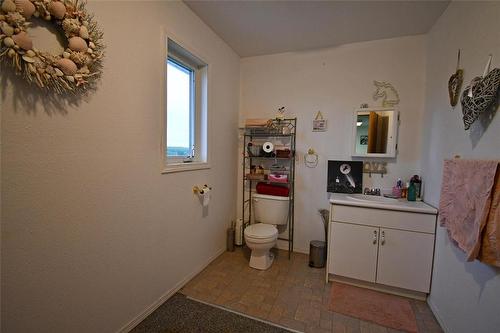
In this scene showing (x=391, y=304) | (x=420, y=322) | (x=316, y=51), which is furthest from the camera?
(x=316, y=51)

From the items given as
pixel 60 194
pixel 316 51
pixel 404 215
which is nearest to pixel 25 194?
pixel 60 194

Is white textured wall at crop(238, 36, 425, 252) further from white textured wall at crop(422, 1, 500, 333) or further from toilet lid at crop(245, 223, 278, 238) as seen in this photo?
toilet lid at crop(245, 223, 278, 238)

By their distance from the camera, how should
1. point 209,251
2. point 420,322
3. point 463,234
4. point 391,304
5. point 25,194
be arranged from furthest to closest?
point 209,251
point 391,304
point 420,322
point 463,234
point 25,194

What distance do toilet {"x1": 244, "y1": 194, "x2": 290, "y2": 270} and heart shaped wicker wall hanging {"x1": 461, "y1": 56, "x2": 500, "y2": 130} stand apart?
1638 millimetres

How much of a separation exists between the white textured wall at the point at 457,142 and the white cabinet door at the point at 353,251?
1.45 feet

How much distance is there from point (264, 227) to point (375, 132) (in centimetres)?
156

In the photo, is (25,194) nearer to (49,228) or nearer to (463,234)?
(49,228)

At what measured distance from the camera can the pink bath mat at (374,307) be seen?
1572mm

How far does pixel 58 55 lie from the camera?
97cm

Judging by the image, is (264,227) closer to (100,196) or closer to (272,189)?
(272,189)

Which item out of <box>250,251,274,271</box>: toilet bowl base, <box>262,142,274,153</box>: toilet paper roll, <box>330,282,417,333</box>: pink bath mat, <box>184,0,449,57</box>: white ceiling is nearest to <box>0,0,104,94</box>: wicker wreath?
<box>184,0,449,57</box>: white ceiling

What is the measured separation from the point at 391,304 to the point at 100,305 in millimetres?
2137

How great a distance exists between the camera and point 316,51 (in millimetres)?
2461

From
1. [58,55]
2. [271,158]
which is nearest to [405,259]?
[271,158]
